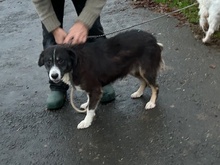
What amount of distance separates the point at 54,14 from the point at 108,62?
2.45 feet

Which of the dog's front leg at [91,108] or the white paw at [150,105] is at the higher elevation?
the dog's front leg at [91,108]

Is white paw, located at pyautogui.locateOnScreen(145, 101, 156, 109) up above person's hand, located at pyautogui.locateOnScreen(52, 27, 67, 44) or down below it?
below

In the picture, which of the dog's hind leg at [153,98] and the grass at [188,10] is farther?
the grass at [188,10]

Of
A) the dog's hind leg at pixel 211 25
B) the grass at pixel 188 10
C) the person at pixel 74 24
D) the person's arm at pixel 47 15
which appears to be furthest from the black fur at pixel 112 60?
the grass at pixel 188 10

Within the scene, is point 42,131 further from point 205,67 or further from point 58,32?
point 205,67

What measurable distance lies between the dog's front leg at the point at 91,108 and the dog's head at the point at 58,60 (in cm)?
42

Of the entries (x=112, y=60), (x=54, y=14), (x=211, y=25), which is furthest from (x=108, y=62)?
(x=211, y=25)

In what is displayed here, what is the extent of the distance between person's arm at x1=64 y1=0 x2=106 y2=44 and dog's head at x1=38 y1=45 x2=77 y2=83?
0.68ft

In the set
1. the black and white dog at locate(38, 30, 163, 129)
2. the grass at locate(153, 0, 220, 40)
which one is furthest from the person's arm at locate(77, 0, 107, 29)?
the grass at locate(153, 0, 220, 40)

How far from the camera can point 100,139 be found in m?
3.93

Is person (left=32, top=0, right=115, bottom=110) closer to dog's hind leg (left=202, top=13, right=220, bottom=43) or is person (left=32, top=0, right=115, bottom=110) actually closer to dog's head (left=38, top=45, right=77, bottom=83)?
dog's head (left=38, top=45, right=77, bottom=83)

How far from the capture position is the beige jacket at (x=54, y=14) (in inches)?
156

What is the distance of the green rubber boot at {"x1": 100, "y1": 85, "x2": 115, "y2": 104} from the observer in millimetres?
4438

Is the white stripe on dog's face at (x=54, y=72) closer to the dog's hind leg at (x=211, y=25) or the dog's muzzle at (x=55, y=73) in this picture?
the dog's muzzle at (x=55, y=73)
